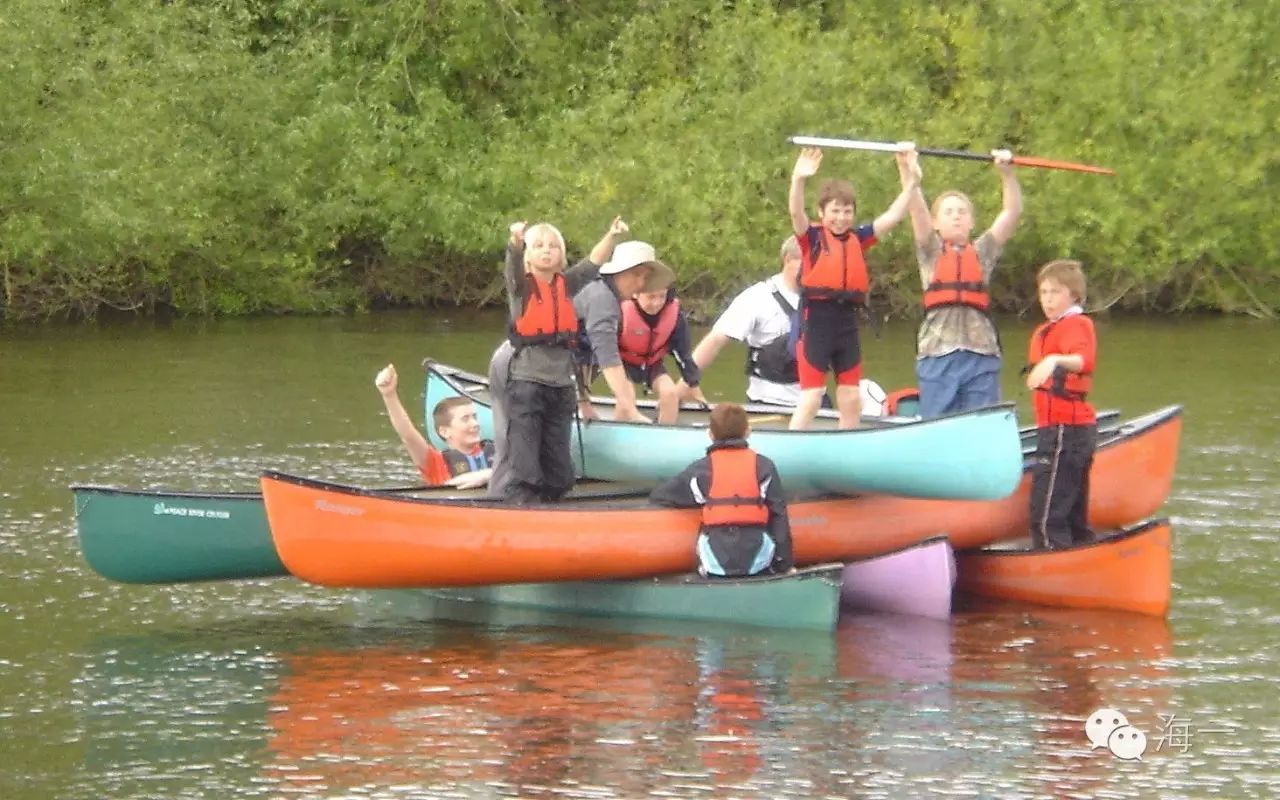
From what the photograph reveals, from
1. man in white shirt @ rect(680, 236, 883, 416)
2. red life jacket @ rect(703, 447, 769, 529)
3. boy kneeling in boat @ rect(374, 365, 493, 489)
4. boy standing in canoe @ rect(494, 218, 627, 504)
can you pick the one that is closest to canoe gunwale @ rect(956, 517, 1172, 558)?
red life jacket @ rect(703, 447, 769, 529)

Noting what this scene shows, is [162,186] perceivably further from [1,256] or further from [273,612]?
[273,612]

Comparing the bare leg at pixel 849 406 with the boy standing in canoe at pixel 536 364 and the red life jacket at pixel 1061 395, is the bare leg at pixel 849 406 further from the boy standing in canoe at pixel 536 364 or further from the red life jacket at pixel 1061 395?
the boy standing in canoe at pixel 536 364

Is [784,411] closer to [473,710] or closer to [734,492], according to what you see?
[734,492]

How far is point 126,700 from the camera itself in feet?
23.9

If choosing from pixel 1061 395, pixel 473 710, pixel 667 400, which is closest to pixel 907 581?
pixel 1061 395

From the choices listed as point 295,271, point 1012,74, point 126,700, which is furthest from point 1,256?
point 126,700

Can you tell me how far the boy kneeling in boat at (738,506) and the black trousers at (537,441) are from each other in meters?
0.64

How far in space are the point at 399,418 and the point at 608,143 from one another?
14549 mm

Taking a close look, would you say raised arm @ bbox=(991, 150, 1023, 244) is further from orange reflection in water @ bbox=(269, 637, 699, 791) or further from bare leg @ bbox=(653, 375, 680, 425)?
orange reflection in water @ bbox=(269, 637, 699, 791)

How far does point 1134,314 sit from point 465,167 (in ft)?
23.3

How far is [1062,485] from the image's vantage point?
8.52m

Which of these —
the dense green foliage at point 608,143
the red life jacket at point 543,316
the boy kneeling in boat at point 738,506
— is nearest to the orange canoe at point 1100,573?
the boy kneeling in boat at point 738,506

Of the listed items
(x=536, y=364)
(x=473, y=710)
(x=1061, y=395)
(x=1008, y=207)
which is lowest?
(x=473, y=710)

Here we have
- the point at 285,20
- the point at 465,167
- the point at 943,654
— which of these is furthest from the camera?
the point at 285,20
